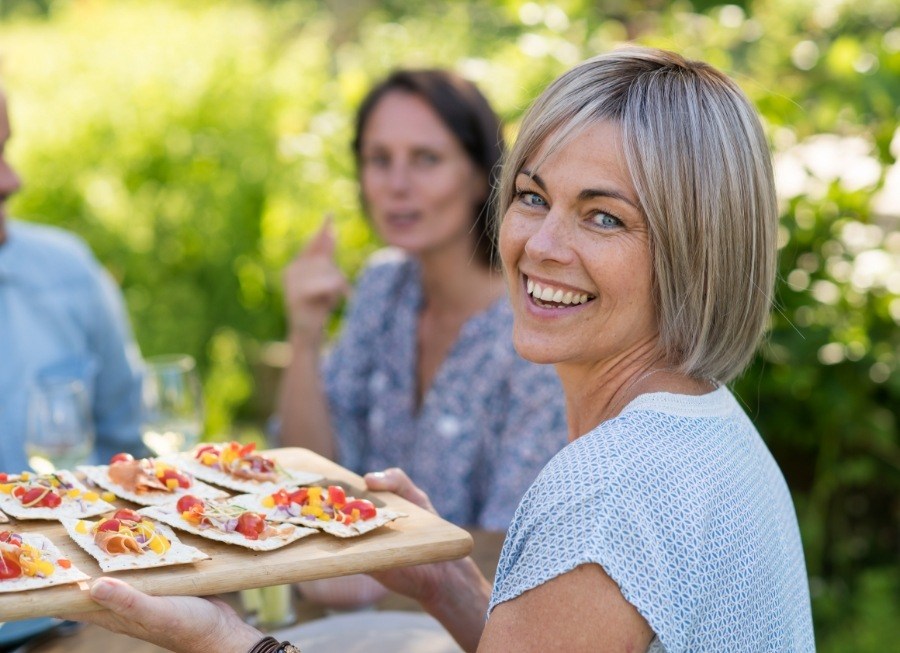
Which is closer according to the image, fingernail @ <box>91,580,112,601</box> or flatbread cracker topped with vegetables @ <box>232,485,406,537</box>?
fingernail @ <box>91,580,112,601</box>

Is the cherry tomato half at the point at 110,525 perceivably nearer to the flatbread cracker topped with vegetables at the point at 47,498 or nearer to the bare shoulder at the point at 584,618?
the flatbread cracker topped with vegetables at the point at 47,498

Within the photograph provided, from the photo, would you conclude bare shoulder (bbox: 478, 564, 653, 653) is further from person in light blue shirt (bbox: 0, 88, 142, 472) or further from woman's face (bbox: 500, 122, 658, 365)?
person in light blue shirt (bbox: 0, 88, 142, 472)

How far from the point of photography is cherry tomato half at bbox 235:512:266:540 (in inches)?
59.4

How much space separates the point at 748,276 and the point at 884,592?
2904mm

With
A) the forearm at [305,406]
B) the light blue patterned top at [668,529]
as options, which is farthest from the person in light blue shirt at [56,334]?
the light blue patterned top at [668,529]

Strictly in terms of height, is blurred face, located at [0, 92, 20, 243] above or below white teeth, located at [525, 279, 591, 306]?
above

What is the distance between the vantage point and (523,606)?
138 centimetres

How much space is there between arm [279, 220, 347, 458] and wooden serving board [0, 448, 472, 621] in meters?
1.59

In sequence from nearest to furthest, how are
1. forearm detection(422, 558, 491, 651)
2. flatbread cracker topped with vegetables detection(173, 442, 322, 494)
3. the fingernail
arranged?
the fingernail → flatbread cracker topped with vegetables detection(173, 442, 322, 494) → forearm detection(422, 558, 491, 651)

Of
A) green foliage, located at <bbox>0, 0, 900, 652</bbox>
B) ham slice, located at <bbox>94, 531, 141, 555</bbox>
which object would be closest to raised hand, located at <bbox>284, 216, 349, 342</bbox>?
green foliage, located at <bbox>0, 0, 900, 652</bbox>

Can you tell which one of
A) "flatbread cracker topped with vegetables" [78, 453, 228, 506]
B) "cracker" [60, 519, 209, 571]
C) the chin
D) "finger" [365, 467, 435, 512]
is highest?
the chin

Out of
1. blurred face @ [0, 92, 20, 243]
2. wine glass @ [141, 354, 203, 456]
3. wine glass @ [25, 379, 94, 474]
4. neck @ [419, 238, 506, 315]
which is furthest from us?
neck @ [419, 238, 506, 315]

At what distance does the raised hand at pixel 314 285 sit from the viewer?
3293 mm

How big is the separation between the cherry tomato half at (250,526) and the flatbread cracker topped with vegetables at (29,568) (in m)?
0.21
